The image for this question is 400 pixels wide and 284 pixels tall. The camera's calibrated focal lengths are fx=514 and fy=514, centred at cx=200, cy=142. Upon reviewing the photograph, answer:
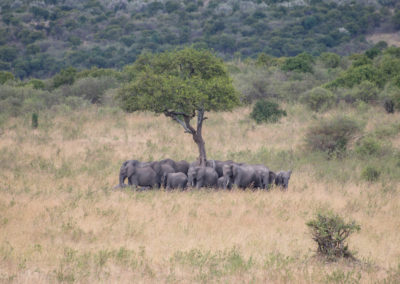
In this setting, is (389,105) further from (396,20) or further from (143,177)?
(396,20)

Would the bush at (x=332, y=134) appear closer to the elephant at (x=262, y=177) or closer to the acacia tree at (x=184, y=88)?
the acacia tree at (x=184, y=88)

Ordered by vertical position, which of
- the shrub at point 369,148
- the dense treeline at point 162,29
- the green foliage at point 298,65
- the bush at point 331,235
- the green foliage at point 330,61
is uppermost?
the bush at point 331,235

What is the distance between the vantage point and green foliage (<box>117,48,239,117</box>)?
18.5m

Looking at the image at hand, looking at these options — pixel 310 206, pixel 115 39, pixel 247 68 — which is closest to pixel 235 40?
pixel 115 39

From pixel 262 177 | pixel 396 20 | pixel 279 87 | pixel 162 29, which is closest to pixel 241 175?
pixel 262 177

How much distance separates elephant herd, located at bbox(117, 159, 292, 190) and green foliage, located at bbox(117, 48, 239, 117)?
233 cm

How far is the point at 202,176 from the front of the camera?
17547mm

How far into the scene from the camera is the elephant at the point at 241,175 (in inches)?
697

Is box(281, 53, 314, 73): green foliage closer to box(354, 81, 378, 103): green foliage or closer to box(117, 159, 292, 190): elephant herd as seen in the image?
box(354, 81, 378, 103): green foliage

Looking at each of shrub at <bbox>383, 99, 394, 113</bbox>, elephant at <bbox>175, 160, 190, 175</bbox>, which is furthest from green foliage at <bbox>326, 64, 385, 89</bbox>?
elephant at <bbox>175, 160, 190, 175</bbox>

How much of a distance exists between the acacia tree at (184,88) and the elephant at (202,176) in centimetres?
100

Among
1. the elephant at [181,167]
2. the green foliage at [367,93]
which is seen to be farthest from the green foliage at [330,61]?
the elephant at [181,167]

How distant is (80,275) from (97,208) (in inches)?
194

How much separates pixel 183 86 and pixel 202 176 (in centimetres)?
336
